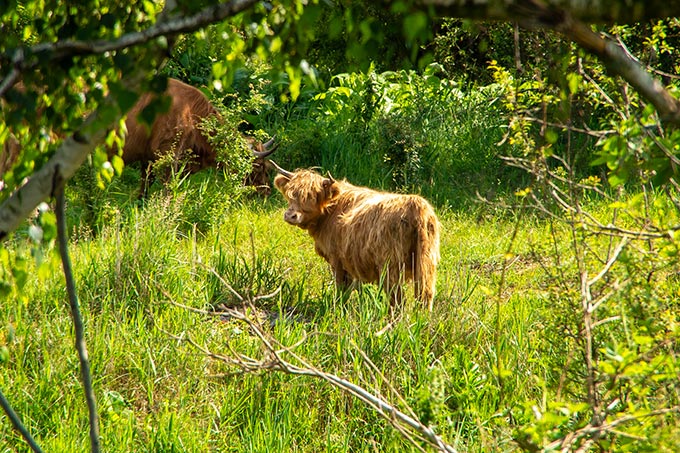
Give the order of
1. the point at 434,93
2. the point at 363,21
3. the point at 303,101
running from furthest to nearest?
the point at 303,101 → the point at 434,93 → the point at 363,21

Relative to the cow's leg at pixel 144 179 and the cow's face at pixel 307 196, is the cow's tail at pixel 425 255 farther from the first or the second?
the cow's leg at pixel 144 179

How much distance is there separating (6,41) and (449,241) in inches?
260

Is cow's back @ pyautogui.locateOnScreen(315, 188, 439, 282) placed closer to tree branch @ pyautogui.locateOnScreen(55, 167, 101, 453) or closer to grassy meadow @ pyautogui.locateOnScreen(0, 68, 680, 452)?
grassy meadow @ pyautogui.locateOnScreen(0, 68, 680, 452)

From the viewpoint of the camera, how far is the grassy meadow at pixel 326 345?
11.6 ft

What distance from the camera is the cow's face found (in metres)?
7.04

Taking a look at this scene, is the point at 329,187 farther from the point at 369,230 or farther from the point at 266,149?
the point at 266,149

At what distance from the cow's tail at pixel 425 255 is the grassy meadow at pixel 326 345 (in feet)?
0.47

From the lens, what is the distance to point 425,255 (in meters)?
6.30

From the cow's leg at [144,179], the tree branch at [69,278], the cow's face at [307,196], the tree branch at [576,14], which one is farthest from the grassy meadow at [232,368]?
the cow's leg at [144,179]

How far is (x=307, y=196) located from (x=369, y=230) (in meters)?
0.76

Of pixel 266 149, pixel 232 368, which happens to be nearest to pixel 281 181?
pixel 232 368

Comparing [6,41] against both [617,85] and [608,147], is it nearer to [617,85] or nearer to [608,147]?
[608,147]

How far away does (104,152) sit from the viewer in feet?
9.75

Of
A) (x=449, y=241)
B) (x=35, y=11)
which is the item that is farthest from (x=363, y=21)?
(x=449, y=241)
